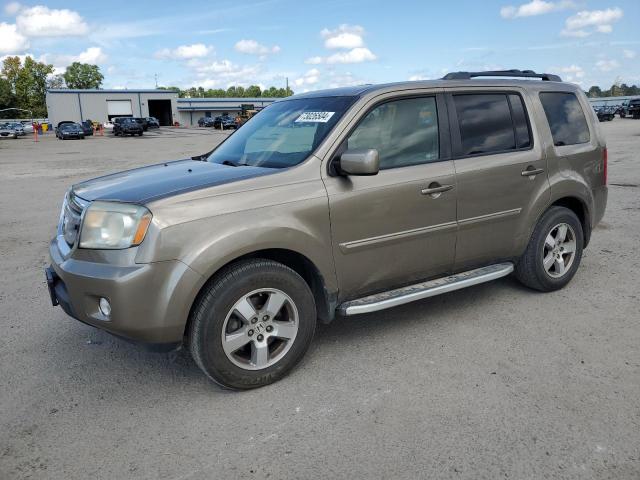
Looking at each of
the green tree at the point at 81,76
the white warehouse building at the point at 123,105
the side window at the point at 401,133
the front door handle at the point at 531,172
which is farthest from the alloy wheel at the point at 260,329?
the green tree at the point at 81,76

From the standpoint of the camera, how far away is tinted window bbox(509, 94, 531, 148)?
14.3 feet

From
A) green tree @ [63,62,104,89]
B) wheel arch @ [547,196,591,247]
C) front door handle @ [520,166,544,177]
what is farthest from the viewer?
green tree @ [63,62,104,89]

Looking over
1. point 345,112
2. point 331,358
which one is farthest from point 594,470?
point 345,112

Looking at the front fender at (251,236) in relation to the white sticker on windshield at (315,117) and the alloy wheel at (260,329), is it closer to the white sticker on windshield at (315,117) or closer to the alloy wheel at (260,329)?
A: the alloy wheel at (260,329)

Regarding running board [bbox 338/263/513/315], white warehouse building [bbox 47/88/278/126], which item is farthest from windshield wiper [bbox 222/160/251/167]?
white warehouse building [bbox 47/88/278/126]

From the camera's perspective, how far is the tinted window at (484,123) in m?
4.05

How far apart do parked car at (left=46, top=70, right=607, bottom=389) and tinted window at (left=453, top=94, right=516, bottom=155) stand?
0.01 metres

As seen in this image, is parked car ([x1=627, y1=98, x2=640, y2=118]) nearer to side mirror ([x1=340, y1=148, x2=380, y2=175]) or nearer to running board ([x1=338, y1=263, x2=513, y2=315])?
running board ([x1=338, y1=263, x2=513, y2=315])

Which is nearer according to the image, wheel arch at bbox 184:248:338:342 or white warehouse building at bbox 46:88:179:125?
wheel arch at bbox 184:248:338:342

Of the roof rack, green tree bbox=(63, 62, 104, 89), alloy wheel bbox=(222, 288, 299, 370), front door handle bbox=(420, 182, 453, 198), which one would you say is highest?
green tree bbox=(63, 62, 104, 89)

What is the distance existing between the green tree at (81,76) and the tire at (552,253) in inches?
5922

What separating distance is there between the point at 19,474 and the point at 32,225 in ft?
21.3

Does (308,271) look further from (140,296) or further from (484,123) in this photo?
(484,123)

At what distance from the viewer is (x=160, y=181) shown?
11.2 feet
